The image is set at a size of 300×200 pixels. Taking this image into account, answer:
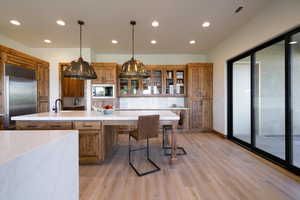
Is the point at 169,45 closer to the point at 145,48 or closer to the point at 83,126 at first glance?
the point at 145,48

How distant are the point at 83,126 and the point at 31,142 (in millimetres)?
1637

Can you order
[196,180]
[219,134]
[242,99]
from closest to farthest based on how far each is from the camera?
[196,180], [242,99], [219,134]

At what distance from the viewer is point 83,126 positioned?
2.46m

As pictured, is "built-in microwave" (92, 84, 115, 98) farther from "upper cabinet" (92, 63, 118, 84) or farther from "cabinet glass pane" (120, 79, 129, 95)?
"cabinet glass pane" (120, 79, 129, 95)

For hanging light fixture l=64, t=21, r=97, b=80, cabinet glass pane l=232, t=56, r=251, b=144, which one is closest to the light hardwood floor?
cabinet glass pane l=232, t=56, r=251, b=144

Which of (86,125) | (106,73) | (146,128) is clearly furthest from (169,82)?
(86,125)

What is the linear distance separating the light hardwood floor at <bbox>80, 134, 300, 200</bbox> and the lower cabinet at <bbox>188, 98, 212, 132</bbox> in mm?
1837

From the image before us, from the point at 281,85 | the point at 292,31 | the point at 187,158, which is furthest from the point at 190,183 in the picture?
the point at 292,31

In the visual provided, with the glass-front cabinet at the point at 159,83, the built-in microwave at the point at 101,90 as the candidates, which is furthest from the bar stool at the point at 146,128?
the glass-front cabinet at the point at 159,83

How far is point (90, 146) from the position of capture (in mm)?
2502

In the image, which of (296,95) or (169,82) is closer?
(296,95)

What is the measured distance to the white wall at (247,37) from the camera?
2229mm

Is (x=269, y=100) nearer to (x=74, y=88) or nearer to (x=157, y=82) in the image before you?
(x=157, y=82)

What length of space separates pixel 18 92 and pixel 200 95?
5146 mm
